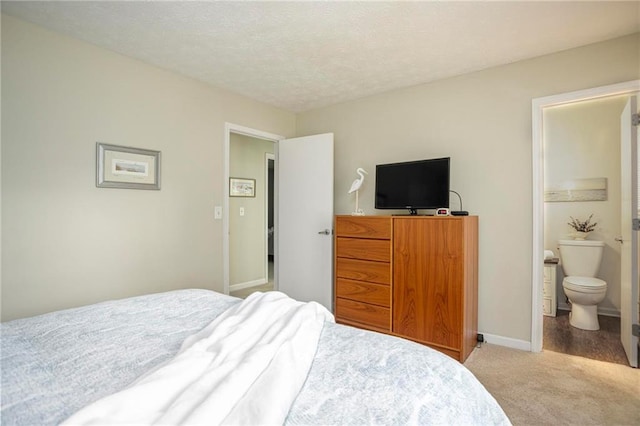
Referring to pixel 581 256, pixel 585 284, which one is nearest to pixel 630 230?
pixel 585 284

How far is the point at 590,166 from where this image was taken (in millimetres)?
3760

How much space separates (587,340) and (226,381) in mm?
3462

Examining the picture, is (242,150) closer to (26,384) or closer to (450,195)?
(450,195)

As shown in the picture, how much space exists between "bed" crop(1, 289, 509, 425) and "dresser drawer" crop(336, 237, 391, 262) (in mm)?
1508

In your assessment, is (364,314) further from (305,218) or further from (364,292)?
(305,218)

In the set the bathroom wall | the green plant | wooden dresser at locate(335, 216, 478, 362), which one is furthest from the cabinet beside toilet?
wooden dresser at locate(335, 216, 478, 362)

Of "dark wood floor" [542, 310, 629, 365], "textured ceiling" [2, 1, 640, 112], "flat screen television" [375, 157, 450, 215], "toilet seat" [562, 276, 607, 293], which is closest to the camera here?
"textured ceiling" [2, 1, 640, 112]

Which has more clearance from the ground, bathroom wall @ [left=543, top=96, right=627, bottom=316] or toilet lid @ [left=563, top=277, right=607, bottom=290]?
bathroom wall @ [left=543, top=96, right=627, bottom=316]

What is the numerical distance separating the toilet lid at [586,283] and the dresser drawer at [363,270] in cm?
199

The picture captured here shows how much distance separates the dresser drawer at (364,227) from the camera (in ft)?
9.35

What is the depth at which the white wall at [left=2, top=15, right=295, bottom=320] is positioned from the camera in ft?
6.95

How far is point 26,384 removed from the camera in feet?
3.02

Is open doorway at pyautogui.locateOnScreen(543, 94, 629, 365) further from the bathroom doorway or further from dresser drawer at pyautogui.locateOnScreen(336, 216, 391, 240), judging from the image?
the bathroom doorway

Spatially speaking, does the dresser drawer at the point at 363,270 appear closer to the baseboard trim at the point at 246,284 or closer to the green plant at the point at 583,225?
the baseboard trim at the point at 246,284
